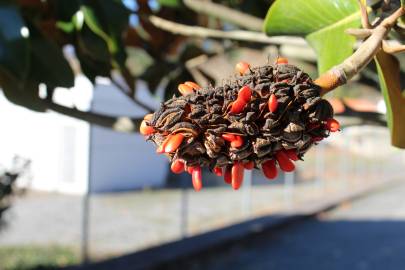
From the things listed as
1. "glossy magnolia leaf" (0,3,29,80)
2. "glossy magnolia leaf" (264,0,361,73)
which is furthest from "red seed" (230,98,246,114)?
"glossy magnolia leaf" (0,3,29,80)

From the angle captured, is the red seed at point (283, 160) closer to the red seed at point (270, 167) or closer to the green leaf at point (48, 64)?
the red seed at point (270, 167)

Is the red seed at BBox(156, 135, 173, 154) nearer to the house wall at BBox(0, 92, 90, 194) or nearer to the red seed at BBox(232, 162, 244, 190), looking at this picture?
the red seed at BBox(232, 162, 244, 190)

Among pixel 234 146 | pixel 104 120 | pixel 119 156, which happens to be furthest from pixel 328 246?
pixel 234 146

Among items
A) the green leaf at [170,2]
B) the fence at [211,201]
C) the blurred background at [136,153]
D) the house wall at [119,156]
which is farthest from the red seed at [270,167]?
the house wall at [119,156]

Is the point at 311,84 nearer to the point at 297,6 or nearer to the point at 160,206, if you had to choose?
the point at 297,6

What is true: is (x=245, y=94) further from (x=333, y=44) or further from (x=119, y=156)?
(x=119, y=156)
